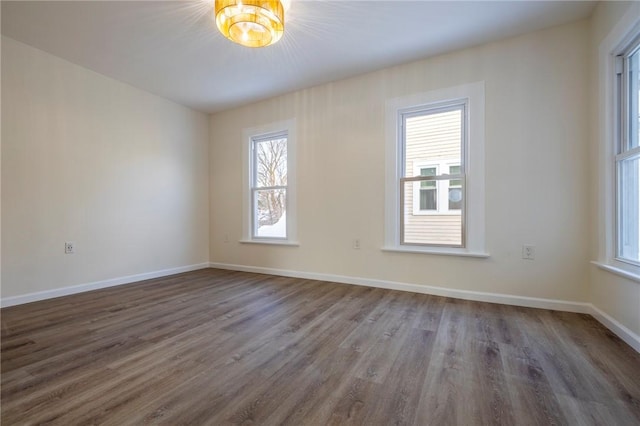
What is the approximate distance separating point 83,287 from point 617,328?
5128 mm

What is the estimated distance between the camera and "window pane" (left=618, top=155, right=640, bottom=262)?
6.55ft

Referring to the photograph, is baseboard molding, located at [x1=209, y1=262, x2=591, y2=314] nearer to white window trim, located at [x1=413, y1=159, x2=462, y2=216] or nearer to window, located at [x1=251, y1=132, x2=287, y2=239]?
window, located at [x1=251, y1=132, x2=287, y2=239]

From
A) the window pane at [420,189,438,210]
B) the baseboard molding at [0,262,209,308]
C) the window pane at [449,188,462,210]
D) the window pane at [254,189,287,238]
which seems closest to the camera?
the baseboard molding at [0,262,209,308]

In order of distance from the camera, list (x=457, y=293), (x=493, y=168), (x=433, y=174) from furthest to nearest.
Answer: (x=433, y=174)
(x=457, y=293)
(x=493, y=168)

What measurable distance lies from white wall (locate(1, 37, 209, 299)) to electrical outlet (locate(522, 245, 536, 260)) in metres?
4.56

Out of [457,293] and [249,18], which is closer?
[249,18]

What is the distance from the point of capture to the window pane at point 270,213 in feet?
14.0

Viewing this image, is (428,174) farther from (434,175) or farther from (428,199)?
(428,199)

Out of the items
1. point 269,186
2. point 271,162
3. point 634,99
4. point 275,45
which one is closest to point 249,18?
point 275,45

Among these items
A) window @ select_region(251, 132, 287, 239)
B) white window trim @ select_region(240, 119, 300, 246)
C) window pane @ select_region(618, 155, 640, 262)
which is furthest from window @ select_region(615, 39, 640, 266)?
window @ select_region(251, 132, 287, 239)

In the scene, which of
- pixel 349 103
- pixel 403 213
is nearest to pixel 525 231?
pixel 403 213

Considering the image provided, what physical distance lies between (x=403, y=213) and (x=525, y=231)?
1.20 meters

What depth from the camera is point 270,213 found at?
14.5 feet

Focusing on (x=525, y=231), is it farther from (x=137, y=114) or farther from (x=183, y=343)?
(x=137, y=114)
